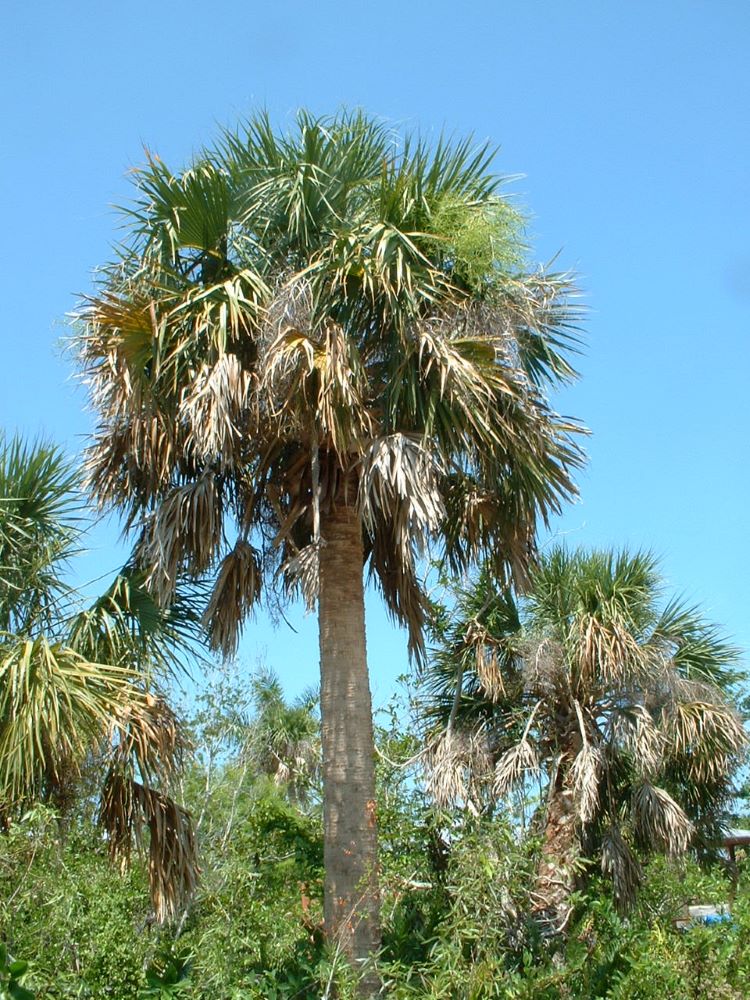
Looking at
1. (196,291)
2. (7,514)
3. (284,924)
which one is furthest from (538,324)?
(284,924)

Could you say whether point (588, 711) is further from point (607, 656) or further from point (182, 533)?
point (182, 533)

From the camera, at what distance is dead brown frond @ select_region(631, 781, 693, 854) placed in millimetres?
11555

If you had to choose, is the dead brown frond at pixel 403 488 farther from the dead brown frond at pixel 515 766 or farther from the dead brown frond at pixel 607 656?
the dead brown frond at pixel 607 656

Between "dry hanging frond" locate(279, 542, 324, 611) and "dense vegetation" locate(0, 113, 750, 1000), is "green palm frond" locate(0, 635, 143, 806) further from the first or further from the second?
"dry hanging frond" locate(279, 542, 324, 611)

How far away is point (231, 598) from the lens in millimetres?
8680

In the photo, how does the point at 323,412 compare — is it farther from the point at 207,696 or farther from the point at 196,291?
the point at 207,696

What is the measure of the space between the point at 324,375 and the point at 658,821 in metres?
6.32

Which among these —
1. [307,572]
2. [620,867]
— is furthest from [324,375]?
[620,867]

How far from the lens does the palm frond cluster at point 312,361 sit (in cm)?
818

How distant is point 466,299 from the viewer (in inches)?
345

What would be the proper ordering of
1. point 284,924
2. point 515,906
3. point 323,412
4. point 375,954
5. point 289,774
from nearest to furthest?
1. point 375,954
2. point 515,906
3. point 323,412
4. point 284,924
5. point 289,774

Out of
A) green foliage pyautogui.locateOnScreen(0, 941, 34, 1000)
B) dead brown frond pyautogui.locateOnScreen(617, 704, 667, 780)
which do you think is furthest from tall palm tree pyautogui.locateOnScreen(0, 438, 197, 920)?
dead brown frond pyautogui.locateOnScreen(617, 704, 667, 780)

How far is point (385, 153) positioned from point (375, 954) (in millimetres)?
5744

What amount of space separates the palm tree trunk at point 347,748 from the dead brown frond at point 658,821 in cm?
479
